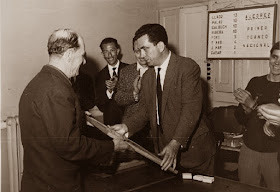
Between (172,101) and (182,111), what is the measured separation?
11 centimetres

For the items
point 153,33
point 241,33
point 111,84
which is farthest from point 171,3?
point 153,33

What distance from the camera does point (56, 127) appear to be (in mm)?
1529

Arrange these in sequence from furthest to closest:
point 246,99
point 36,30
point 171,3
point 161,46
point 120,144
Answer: point 171,3 → point 36,30 → point 246,99 → point 161,46 → point 120,144

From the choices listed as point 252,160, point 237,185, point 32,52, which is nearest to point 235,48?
point 252,160

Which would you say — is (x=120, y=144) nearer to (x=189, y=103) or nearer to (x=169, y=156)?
(x=169, y=156)

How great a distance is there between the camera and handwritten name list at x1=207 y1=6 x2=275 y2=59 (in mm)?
3846

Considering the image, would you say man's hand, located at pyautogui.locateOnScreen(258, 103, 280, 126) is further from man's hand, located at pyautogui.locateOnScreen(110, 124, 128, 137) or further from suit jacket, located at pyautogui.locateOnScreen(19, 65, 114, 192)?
man's hand, located at pyautogui.locateOnScreen(110, 124, 128, 137)

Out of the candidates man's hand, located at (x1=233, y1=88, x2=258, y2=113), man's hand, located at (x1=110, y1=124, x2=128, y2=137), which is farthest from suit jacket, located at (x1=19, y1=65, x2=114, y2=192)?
man's hand, located at (x1=233, y1=88, x2=258, y2=113)

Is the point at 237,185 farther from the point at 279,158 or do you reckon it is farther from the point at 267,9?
the point at 267,9

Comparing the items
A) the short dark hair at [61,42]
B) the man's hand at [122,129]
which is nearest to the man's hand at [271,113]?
the short dark hair at [61,42]

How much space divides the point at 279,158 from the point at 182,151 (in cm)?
69

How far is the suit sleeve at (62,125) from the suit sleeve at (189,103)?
2.35ft

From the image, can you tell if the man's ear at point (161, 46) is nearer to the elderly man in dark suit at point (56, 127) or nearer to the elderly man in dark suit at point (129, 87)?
the elderly man in dark suit at point (56, 127)

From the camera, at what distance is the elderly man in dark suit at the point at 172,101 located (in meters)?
2.18
